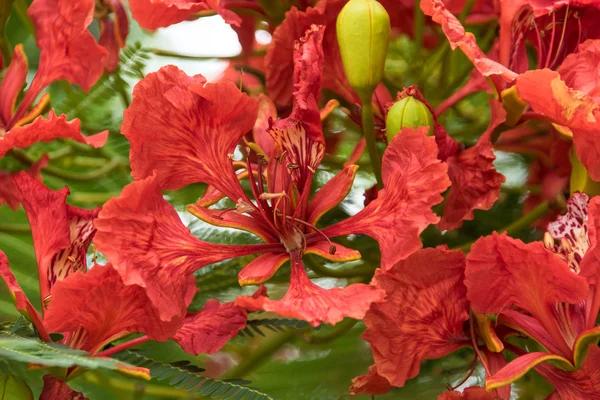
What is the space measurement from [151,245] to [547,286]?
0.99 ft

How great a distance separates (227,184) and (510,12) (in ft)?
0.99

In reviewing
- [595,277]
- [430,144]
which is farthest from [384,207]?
[595,277]

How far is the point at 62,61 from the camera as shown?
2.87 ft

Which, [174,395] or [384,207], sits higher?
[384,207]

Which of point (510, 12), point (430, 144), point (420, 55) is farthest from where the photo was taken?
point (420, 55)

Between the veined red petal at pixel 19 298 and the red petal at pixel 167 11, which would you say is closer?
the veined red petal at pixel 19 298

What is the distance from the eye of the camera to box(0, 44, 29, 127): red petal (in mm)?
879

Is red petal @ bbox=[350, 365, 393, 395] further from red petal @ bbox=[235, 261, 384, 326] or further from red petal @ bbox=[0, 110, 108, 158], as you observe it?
red petal @ bbox=[0, 110, 108, 158]

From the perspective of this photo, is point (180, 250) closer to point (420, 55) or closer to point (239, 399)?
point (239, 399)

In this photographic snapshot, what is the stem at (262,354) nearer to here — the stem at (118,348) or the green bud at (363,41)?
the stem at (118,348)

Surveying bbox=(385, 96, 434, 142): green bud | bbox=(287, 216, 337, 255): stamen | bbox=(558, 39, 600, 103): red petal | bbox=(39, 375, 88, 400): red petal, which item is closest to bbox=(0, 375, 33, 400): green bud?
bbox=(39, 375, 88, 400): red petal

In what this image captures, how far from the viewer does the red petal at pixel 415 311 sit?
2.25 feet

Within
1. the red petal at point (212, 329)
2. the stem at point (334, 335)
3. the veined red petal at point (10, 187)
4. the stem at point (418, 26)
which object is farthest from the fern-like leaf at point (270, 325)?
the stem at point (418, 26)

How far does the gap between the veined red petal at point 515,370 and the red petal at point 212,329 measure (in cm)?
→ 21
